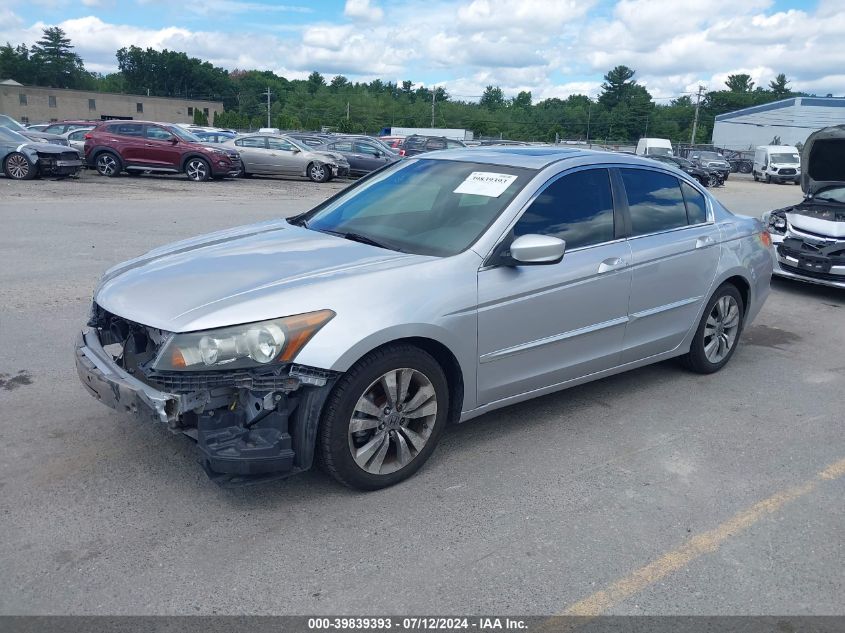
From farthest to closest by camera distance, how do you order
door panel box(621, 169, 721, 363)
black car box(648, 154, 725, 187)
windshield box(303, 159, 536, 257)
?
black car box(648, 154, 725, 187) → door panel box(621, 169, 721, 363) → windshield box(303, 159, 536, 257)

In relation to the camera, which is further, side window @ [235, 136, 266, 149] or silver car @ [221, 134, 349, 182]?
side window @ [235, 136, 266, 149]

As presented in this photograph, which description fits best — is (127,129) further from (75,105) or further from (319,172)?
(75,105)

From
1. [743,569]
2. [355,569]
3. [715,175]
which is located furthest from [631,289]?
[715,175]

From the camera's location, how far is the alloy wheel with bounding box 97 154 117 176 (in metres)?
21.8

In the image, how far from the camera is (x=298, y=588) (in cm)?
298

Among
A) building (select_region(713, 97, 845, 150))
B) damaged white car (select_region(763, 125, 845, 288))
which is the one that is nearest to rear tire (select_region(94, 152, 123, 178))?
damaged white car (select_region(763, 125, 845, 288))

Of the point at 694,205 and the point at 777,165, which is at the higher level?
the point at 694,205

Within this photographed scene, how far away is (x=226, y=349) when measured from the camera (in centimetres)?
330

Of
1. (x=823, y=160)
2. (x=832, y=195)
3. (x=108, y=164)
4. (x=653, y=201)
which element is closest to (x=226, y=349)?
(x=653, y=201)

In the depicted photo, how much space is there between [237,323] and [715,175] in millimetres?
35529

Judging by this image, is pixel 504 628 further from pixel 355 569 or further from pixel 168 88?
pixel 168 88

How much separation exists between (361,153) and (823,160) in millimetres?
19072

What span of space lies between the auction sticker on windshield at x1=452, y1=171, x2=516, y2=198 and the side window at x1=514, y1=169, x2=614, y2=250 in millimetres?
214

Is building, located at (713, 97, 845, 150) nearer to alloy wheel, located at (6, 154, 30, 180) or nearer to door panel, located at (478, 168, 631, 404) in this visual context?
alloy wheel, located at (6, 154, 30, 180)
